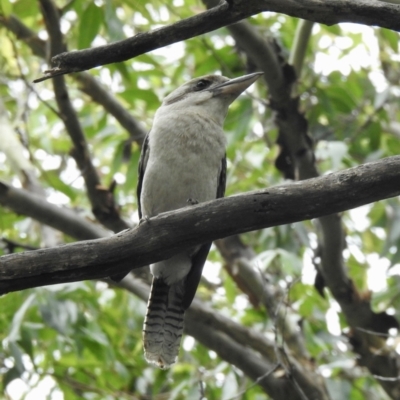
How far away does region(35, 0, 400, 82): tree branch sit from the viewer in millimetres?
3244

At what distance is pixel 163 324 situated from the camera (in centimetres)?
535

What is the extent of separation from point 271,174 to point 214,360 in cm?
194

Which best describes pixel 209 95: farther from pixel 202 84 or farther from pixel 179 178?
pixel 179 178

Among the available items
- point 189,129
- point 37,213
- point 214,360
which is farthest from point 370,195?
point 214,360

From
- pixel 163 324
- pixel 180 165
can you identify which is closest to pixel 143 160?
pixel 180 165

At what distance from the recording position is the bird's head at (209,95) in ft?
17.8

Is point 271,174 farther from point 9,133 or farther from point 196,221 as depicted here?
point 196,221

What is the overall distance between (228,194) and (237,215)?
3.36m

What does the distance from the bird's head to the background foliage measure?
9.4 inches

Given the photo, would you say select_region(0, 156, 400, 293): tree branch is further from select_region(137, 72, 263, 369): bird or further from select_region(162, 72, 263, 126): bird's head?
select_region(162, 72, 263, 126): bird's head

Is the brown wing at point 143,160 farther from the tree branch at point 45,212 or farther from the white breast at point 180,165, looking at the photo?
the tree branch at point 45,212

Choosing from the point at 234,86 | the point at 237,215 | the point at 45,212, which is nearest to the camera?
the point at 237,215

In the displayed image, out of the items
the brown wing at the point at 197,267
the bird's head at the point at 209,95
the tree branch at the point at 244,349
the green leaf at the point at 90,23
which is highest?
the green leaf at the point at 90,23

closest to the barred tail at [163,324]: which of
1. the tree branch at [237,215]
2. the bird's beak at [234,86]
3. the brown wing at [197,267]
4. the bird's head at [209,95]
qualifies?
the brown wing at [197,267]
